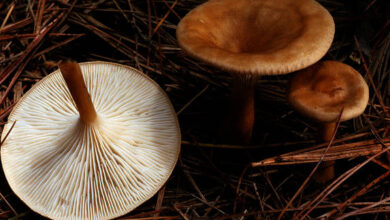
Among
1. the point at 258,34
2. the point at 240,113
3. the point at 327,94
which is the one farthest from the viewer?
the point at 240,113

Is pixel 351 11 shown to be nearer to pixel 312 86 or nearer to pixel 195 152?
pixel 312 86

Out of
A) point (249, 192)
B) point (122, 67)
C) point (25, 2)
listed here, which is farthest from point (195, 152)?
point (25, 2)

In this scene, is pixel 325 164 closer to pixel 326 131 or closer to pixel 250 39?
pixel 326 131

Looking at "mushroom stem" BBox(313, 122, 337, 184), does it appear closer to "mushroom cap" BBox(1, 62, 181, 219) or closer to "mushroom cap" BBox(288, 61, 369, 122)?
"mushroom cap" BBox(288, 61, 369, 122)

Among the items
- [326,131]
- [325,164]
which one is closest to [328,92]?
[326,131]

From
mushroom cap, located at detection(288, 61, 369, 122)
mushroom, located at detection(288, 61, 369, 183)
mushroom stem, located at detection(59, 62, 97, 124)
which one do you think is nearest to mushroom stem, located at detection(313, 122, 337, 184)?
mushroom, located at detection(288, 61, 369, 183)

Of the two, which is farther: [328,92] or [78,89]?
[328,92]
